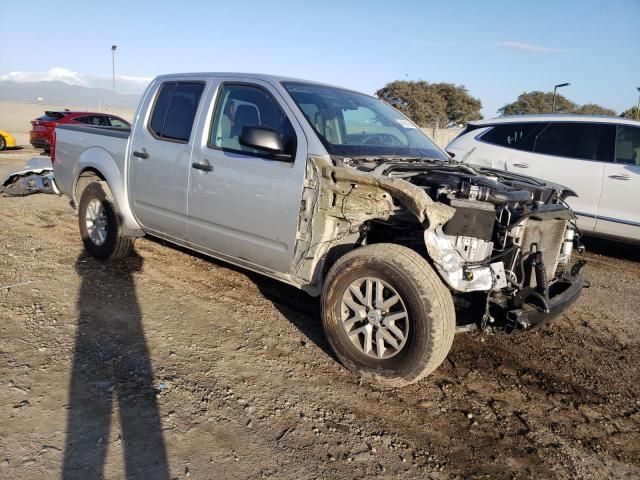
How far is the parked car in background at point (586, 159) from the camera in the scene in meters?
6.21

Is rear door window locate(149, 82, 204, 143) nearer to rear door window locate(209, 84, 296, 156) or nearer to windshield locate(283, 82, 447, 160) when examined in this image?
rear door window locate(209, 84, 296, 156)

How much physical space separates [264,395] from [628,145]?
578cm

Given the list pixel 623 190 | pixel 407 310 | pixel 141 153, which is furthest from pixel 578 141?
pixel 141 153

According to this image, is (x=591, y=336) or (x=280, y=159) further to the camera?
(x=591, y=336)

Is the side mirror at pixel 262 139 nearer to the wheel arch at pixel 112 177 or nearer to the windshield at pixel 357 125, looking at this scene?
the windshield at pixel 357 125

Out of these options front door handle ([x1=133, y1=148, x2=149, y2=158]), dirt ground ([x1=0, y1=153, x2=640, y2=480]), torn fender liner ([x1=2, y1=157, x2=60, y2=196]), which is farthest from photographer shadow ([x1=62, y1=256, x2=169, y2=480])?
torn fender liner ([x1=2, y1=157, x2=60, y2=196])

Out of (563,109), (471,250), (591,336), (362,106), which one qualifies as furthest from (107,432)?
(563,109)

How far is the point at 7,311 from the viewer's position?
3969 millimetres

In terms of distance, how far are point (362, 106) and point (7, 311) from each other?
3.35 m

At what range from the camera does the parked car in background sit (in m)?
6.21

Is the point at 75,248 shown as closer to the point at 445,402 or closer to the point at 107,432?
the point at 107,432

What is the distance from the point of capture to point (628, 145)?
638cm

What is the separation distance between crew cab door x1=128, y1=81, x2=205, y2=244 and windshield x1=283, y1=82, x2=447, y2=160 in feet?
3.41

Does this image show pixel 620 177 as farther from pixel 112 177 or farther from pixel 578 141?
pixel 112 177
